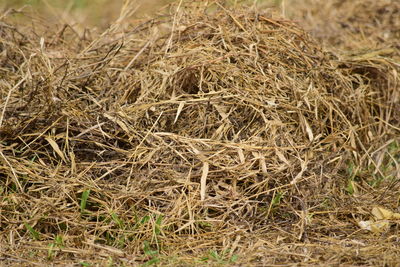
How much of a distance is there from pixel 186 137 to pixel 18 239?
3.17ft

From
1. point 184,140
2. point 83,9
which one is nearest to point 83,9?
point 83,9

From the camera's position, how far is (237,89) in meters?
3.20

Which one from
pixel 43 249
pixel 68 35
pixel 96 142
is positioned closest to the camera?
pixel 43 249

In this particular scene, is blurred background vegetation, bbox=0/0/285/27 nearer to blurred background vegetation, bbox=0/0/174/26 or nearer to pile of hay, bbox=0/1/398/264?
blurred background vegetation, bbox=0/0/174/26

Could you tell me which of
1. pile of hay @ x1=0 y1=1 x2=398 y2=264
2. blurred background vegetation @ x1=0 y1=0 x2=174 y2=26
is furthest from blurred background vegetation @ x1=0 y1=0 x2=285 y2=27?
pile of hay @ x1=0 y1=1 x2=398 y2=264

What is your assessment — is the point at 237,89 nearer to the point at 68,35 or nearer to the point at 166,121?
the point at 166,121

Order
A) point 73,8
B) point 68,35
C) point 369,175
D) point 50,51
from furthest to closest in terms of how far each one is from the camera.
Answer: point 73,8 → point 68,35 → point 50,51 → point 369,175

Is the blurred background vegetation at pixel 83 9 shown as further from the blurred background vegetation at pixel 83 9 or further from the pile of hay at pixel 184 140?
the pile of hay at pixel 184 140

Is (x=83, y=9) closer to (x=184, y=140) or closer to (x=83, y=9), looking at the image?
(x=83, y=9)

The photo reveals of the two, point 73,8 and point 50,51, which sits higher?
point 50,51

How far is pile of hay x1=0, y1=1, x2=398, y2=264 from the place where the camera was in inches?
106

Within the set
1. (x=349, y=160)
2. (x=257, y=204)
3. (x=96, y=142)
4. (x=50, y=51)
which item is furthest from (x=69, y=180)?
(x=349, y=160)

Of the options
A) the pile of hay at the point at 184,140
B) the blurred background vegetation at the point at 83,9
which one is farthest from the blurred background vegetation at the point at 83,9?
the pile of hay at the point at 184,140

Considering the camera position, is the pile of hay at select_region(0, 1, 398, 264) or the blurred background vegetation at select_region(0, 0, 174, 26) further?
the blurred background vegetation at select_region(0, 0, 174, 26)
